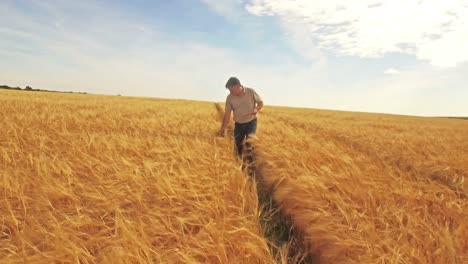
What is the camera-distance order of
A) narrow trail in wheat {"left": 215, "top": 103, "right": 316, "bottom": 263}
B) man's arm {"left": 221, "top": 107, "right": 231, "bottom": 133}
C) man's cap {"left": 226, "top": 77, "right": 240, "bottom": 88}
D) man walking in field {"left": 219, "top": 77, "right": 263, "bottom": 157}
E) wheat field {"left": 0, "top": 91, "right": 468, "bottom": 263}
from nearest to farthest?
1. wheat field {"left": 0, "top": 91, "right": 468, "bottom": 263}
2. narrow trail in wheat {"left": 215, "top": 103, "right": 316, "bottom": 263}
3. man's cap {"left": 226, "top": 77, "right": 240, "bottom": 88}
4. man walking in field {"left": 219, "top": 77, "right": 263, "bottom": 157}
5. man's arm {"left": 221, "top": 107, "right": 231, "bottom": 133}

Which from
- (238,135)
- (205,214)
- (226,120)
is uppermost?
(226,120)

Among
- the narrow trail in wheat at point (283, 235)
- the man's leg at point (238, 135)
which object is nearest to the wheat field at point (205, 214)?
the narrow trail in wheat at point (283, 235)

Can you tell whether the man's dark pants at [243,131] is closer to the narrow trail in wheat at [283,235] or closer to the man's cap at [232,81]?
the man's cap at [232,81]

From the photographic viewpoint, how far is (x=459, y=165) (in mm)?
4992

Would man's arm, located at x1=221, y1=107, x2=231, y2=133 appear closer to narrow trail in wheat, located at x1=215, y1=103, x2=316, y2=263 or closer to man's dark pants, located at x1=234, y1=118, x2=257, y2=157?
man's dark pants, located at x1=234, y1=118, x2=257, y2=157

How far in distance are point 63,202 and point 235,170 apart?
1.38 metres

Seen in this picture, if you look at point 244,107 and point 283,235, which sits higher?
point 244,107

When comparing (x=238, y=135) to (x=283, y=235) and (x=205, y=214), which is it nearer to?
(x=283, y=235)

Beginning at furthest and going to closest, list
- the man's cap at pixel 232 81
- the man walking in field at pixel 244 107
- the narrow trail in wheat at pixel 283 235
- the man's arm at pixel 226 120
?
1. the man's arm at pixel 226 120
2. the man walking in field at pixel 244 107
3. the man's cap at pixel 232 81
4. the narrow trail in wheat at pixel 283 235

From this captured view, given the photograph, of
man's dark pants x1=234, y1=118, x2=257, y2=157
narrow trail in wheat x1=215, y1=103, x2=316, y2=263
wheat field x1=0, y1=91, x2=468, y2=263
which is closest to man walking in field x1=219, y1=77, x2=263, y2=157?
man's dark pants x1=234, y1=118, x2=257, y2=157

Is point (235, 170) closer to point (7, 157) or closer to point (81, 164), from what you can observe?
A: point (81, 164)

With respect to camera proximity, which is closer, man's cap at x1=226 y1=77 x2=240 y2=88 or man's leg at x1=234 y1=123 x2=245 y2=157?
man's cap at x1=226 y1=77 x2=240 y2=88

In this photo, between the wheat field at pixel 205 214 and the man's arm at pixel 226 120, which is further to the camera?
the man's arm at pixel 226 120

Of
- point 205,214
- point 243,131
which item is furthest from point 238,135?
point 205,214
